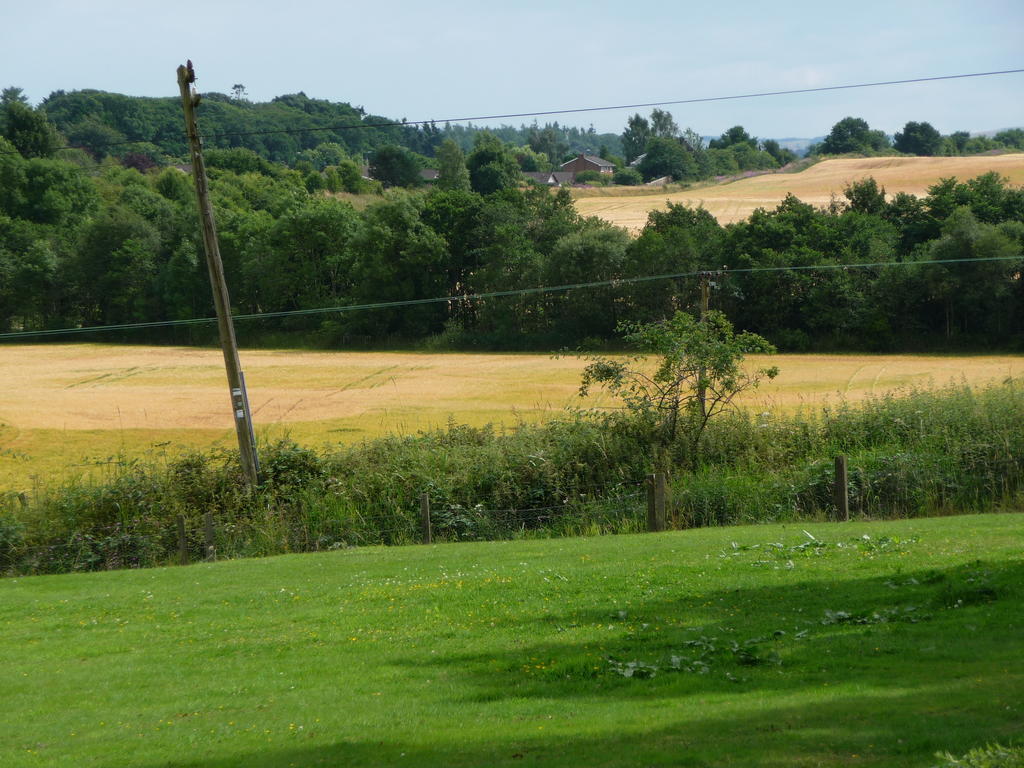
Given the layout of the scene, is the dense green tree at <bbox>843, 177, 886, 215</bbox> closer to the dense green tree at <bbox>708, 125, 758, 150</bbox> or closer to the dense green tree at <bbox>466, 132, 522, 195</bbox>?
the dense green tree at <bbox>466, 132, 522, 195</bbox>

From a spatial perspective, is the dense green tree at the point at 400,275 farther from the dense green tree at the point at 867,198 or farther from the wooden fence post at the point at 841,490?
the wooden fence post at the point at 841,490

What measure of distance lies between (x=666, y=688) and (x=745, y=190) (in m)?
97.8

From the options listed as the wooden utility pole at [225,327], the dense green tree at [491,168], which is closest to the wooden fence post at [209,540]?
the wooden utility pole at [225,327]

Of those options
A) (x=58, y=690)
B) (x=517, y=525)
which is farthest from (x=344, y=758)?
(x=517, y=525)

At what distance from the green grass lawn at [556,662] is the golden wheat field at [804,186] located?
6917 cm

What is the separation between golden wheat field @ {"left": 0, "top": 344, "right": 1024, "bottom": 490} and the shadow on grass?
64.0 feet

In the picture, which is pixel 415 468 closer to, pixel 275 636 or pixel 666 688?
pixel 275 636

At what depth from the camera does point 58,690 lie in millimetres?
9273

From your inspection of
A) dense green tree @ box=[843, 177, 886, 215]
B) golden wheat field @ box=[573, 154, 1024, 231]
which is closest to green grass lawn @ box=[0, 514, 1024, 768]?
dense green tree @ box=[843, 177, 886, 215]

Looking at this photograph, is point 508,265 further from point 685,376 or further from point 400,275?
point 685,376

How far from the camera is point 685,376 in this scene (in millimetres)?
24016

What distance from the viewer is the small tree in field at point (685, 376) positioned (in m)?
23.6

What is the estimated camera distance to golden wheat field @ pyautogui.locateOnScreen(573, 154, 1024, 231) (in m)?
82.6

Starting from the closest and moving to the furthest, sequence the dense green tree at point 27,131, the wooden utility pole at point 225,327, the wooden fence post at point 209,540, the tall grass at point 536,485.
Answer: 1. the wooden fence post at point 209,540
2. the tall grass at point 536,485
3. the wooden utility pole at point 225,327
4. the dense green tree at point 27,131
